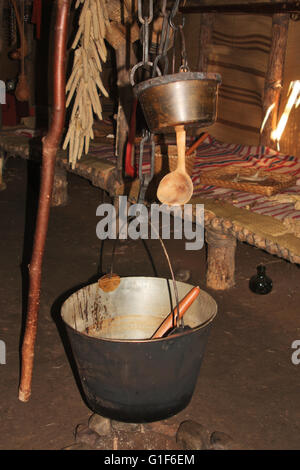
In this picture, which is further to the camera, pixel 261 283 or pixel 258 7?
pixel 258 7

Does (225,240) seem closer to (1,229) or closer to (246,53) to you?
(1,229)

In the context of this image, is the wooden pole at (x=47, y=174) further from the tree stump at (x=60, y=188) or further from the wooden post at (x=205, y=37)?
the wooden post at (x=205, y=37)

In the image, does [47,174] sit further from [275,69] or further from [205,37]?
[205,37]

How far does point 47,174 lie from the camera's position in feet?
8.73

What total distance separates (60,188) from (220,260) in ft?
10.4

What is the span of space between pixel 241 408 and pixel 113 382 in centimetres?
96

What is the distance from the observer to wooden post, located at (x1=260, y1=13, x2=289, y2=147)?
6.00 metres

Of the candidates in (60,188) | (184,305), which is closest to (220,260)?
(184,305)

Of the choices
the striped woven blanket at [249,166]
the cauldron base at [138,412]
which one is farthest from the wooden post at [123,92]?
the cauldron base at [138,412]

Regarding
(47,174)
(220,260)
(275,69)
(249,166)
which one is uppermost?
(275,69)

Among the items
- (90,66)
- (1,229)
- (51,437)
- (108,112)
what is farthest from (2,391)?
(108,112)

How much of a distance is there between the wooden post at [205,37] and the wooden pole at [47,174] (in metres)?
5.10

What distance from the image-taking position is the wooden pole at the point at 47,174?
2420mm

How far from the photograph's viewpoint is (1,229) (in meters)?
6.06
